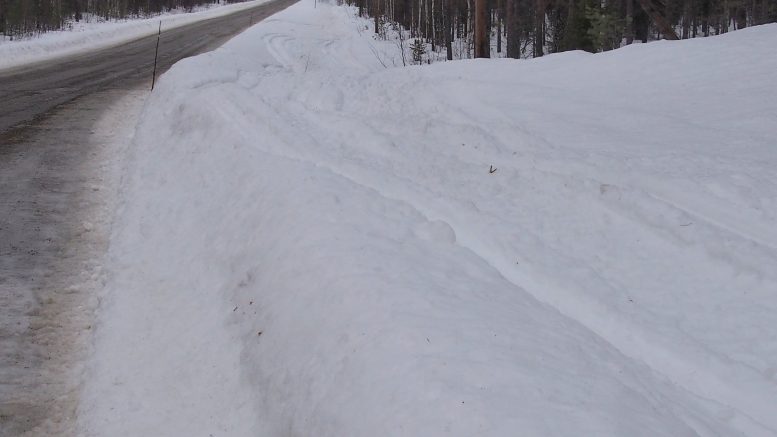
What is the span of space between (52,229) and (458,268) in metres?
4.12

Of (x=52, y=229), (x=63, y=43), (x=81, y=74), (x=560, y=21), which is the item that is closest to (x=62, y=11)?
(x=63, y=43)

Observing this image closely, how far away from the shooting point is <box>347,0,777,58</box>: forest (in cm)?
1760

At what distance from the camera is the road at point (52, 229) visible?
390cm

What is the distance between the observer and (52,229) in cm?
605

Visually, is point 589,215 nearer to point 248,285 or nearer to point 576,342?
point 576,342

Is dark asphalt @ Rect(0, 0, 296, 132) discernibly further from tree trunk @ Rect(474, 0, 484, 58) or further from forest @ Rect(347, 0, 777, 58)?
tree trunk @ Rect(474, 0, 484, 58)

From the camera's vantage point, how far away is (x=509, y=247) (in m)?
4.99

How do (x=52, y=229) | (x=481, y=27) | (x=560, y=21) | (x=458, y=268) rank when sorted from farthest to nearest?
(x=560, y=21) → (x=481, y=27) → (x=52, y=229) → (x=458, y=268)

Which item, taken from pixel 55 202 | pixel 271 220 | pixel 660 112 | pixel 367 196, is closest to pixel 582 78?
pixel 660 112

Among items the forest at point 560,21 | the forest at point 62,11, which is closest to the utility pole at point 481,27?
the forest at point 560,21

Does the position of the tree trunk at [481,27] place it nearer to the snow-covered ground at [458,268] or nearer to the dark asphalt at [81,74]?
the snow-covered ground at [458,268]

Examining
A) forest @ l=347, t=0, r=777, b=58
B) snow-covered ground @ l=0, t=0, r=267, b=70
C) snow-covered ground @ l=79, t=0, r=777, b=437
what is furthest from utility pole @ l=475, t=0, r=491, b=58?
snow-covered ground @ l=0, t=0, r=267, b=70

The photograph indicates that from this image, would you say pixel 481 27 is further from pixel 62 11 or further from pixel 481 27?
pixel 62 11

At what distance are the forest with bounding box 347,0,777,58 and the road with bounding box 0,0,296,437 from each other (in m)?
8.67
